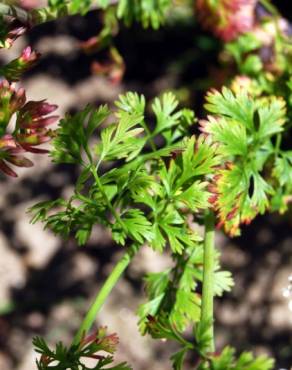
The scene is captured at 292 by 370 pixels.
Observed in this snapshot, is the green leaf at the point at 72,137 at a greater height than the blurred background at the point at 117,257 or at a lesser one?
greater

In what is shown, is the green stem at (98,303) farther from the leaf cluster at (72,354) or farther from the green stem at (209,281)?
the green stem at (209,281)

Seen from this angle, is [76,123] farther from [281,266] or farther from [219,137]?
[281,266]

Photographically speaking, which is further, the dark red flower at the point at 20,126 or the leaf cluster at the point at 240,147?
the leaf cluster at the point at 240,147

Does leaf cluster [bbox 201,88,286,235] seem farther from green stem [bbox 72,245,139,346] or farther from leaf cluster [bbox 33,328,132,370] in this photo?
leaf cluster [bbox 33,328,132,370]

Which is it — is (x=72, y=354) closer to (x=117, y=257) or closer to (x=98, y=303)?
(x=98, y=303)

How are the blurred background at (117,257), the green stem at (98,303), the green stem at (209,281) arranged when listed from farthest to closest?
the blurred background at (117,257) < the green stem at (98,303) < the green stem at (209,281)

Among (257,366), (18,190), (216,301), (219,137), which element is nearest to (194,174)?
(219,137)

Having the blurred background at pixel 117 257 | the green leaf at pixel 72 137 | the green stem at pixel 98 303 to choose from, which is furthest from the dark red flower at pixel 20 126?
the blurred background at pixel 117 257

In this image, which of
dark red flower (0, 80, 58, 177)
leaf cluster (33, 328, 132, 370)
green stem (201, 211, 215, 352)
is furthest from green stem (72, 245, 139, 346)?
dark red flower (0, 80, 58, 177)
